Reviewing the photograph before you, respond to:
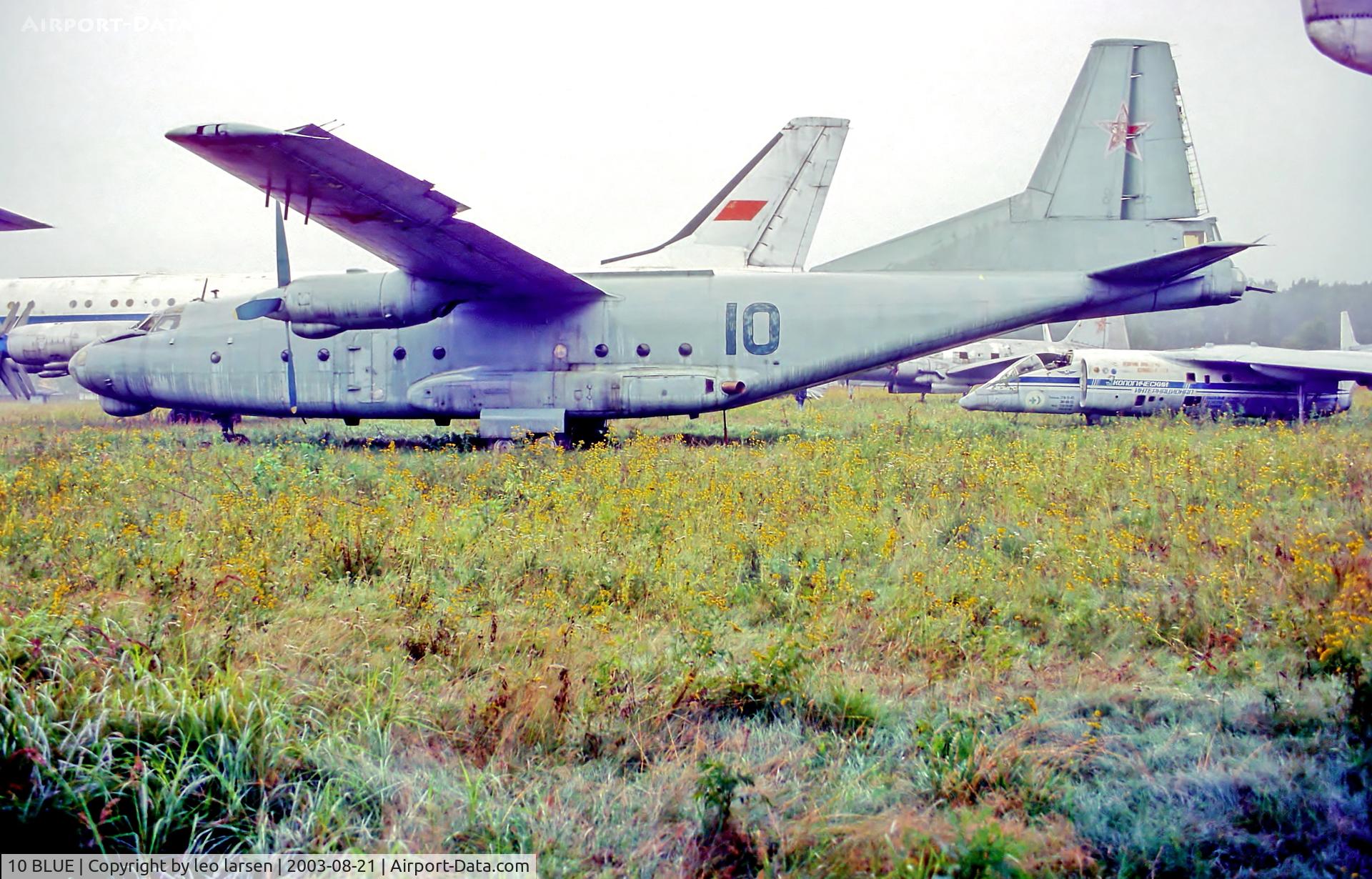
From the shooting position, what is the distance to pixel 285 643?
388 centimetres

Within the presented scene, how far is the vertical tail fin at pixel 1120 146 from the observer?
359 inches

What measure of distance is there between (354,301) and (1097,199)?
10.5m

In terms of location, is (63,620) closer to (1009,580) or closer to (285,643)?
(285,643)

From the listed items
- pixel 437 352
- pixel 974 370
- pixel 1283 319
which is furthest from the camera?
pixel 974 370

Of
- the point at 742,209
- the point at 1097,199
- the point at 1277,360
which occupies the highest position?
the point at 742,209

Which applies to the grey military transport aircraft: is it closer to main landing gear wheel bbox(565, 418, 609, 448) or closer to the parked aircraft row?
main landing gear wheel bbox(565, 418, 609, 448)

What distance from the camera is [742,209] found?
15.4m

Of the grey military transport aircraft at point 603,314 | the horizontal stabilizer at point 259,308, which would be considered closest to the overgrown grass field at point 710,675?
the grey military transport aircraft at point 603,314

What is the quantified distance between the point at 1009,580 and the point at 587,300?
8.53m

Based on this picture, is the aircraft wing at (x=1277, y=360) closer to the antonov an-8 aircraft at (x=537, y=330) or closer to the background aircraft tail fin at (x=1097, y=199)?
the background aircraft tail fin at (x=1097, y=199)

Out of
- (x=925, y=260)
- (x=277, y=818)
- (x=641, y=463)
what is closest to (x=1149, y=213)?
(x=925, y=260)

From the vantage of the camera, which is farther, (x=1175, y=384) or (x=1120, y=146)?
(x=1175, y=384)

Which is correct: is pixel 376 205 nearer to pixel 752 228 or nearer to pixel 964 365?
pixel 752 228

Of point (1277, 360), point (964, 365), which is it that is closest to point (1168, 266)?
point (1277, 360)
